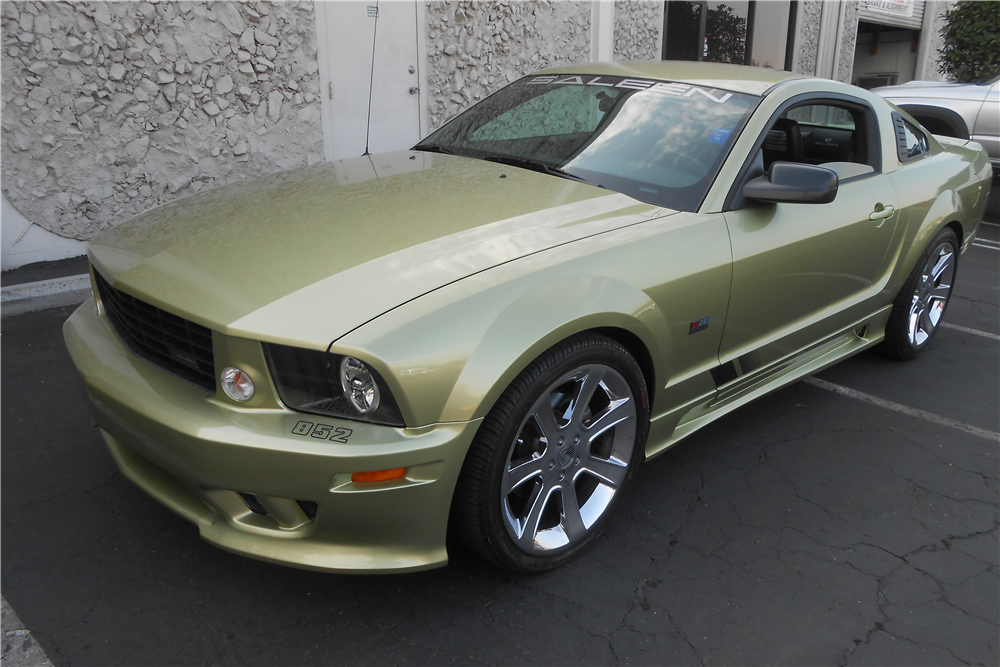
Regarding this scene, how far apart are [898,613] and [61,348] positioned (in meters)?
4.08

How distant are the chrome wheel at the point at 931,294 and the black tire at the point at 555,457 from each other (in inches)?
95.8

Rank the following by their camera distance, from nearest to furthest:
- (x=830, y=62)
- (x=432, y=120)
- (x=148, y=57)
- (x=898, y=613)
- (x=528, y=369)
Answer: (x=528, y=369)
(x=898, y=613)
(x=148, y=57)
(x=432, y=120)
(x=830, y=62)

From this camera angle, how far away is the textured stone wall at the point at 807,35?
40.7ft

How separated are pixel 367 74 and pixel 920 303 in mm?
5137

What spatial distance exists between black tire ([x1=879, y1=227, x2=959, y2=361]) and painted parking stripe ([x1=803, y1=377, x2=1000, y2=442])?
464 mm

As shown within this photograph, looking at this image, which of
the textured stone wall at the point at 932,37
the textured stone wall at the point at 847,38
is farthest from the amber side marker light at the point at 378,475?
the textured stone wall at the point at 932,37

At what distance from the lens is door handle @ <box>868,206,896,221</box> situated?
3.35 m

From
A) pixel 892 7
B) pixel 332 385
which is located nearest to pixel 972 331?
pixel 332 385

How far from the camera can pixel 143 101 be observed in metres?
5.66

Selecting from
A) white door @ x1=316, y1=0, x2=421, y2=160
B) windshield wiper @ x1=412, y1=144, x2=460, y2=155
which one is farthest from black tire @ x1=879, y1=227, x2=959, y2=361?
white door @ x1=316, y1=0, x2=421, y2=160

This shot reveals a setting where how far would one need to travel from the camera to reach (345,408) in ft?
6.20

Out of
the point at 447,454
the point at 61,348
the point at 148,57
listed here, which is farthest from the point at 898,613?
the point at 148,57

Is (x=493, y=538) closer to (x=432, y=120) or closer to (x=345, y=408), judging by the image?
(x=345, y=408)

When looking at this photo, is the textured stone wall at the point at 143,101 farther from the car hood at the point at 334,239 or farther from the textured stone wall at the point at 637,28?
the textured stone wall at the point at 637,28
